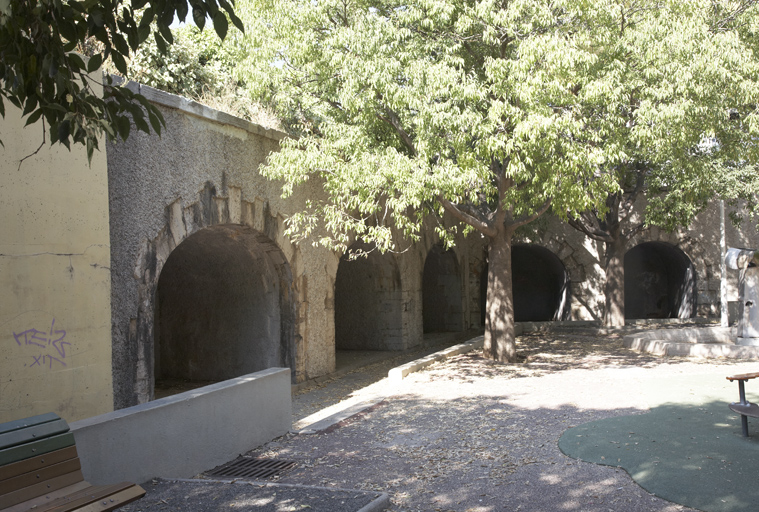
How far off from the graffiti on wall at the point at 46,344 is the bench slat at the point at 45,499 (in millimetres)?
2500

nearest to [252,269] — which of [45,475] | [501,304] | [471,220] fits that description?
[471,220]

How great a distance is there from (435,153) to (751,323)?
6.19 meters

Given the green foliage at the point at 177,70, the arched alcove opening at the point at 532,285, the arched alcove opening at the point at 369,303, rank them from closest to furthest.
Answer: the green foliage at the point at 177,70 → the arched alcove opening at the point at 369,303 → the arched alcove opening at the point at 532,285

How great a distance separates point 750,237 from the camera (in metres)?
17.9

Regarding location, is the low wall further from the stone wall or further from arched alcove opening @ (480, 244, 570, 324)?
arched alcove opening @ (480, 244, 570, 324)

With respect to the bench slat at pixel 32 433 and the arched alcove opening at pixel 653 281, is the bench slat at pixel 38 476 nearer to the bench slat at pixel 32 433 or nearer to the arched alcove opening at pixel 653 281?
the bench slat at pixel 32 433

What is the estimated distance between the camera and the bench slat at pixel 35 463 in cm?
309

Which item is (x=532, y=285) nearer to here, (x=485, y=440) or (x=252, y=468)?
(x=485, y=440)

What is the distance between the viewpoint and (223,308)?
10789 millimetres

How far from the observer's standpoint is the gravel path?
434cm

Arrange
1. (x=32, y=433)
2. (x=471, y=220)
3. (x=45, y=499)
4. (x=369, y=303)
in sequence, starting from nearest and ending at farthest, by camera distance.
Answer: (x=45, y=499)
(x=32, y=433)
(x=471, y=220)
(x=369, y=303)

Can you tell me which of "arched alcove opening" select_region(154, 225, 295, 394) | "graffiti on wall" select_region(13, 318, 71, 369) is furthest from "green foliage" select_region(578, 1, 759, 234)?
"graffiti on wall" select_region(13, 318, 71, 369)

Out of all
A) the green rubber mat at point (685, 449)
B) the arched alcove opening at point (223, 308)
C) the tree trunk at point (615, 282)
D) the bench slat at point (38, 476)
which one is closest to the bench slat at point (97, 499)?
the bench slat at point (38, 476)

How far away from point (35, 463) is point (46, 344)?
2.69 meters
